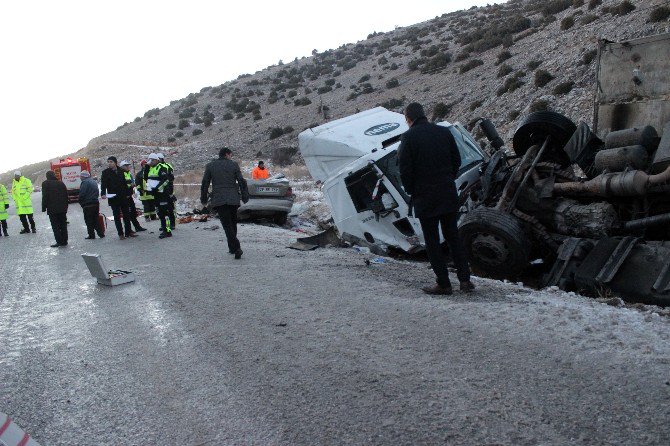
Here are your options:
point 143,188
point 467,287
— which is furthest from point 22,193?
point 467,287

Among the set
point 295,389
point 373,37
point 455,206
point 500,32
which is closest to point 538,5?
point 500,32

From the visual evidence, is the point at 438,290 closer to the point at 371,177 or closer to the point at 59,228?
the point at 371,177

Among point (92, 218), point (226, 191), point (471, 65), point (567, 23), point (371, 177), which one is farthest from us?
point (471, 65)

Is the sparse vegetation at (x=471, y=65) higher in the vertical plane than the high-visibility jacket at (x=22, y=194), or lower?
higher

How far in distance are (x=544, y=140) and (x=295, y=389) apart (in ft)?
18.9

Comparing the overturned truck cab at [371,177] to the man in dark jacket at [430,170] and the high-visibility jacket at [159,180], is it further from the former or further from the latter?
the high-visibility jacket at [159,180]

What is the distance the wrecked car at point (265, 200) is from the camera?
14.9 metres

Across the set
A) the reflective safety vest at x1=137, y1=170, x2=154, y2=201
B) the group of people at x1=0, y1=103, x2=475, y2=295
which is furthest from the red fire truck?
the reflective safety vest at x1=137, y1=170, x2=154, y2=201

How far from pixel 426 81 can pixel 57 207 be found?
1137 inches

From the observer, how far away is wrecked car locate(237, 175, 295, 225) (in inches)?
588

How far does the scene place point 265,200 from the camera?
592 inches

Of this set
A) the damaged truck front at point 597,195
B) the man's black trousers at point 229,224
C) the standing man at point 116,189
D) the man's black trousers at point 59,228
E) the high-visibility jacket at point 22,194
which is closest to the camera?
the damaged truck front at point 597,195

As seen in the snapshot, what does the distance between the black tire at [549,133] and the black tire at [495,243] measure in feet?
4.27

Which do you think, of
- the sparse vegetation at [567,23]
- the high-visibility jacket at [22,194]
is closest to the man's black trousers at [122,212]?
the high-visibility jacket at [22,194]
